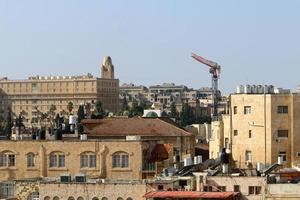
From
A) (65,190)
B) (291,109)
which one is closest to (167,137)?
(291,109)

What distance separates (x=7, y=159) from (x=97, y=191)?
13234 mm

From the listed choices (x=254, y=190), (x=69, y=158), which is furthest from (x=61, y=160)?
(x=254, y=190)

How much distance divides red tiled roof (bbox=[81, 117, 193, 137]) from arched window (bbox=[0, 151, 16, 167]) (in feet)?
27.0

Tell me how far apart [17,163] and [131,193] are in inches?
542

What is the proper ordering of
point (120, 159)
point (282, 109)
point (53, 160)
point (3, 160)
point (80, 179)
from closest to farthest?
point (80, 179), point (282, 109), point (120, 159), point (53, 160), point (3, 160)

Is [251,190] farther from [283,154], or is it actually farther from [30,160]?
[30,160]

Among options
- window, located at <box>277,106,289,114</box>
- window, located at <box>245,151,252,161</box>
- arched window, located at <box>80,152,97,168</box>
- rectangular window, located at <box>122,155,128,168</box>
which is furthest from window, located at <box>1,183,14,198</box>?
window, located at <box>277,106,289,114</box>

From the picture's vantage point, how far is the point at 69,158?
64250 mm

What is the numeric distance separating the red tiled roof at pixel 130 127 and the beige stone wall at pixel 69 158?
7819 millimetres

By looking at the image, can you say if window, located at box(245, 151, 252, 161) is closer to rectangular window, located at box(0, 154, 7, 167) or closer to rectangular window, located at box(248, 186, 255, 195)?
rectangular window, located at box(248, 186, 255, 195)

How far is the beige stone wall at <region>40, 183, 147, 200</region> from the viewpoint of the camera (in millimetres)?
54062

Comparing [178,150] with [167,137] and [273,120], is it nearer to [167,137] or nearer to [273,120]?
[167,137]

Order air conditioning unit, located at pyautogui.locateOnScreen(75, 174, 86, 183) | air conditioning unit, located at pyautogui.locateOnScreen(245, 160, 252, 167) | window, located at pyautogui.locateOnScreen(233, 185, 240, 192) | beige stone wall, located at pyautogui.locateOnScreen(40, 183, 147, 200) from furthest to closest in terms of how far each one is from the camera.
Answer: air conditioning unit, located at pyautogui.locateOnScreen(245, 160, 252, 167) < air conditioning unit, located at pyautogui.locateOnScreen(75, 174, 86, 183) < beige stone wall, located at pyautogui.locateOnScreen(40, 183, 147, 200) < window, located at pyautogui.locateOnScreen(233, 185, 240, 192)

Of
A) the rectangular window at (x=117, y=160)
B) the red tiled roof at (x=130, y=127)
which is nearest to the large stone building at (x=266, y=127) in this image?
the rectangular window at (x=117, y=160)
